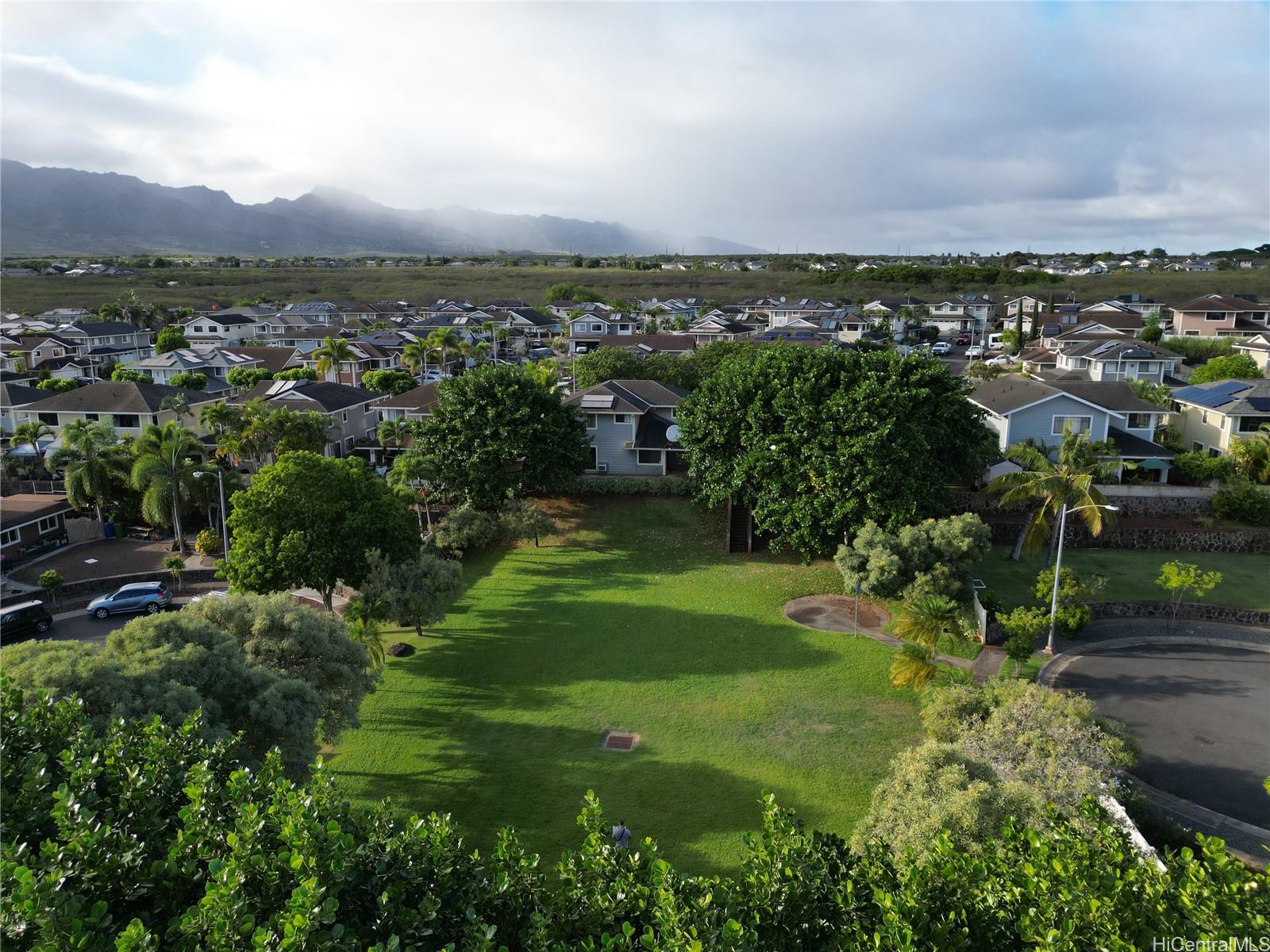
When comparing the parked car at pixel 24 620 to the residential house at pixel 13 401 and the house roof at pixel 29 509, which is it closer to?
the house roof at pixel 29 509

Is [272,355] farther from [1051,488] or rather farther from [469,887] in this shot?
[469,887]

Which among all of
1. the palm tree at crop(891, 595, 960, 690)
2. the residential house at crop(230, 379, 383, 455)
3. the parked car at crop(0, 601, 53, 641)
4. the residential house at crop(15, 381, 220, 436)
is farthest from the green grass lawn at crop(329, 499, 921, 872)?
the residential house at crop(15, 381, 220, 436)

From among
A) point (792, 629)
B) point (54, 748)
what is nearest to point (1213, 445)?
point (792, 629)

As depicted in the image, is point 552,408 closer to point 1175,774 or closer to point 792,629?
point 792,629

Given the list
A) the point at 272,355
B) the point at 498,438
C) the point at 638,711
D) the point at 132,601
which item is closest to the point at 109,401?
the point at 272,355

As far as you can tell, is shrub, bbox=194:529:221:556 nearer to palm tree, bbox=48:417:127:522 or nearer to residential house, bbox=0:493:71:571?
palm tree, bbox=48:417:127:522
